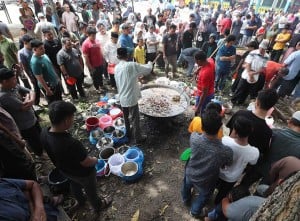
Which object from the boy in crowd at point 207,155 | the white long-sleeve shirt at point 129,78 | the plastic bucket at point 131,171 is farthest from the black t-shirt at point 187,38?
the boy in crowd at point 207,155

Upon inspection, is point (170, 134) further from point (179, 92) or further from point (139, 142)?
point (179, 92)

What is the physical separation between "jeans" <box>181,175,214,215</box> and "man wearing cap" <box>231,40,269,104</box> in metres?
4.27

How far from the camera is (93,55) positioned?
264 inches

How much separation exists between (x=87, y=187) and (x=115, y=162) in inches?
53.0

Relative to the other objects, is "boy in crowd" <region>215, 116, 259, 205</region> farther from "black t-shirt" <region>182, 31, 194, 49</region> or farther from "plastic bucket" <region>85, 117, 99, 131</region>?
"black t-shirt" <region>182, 31, 194, 49</region>

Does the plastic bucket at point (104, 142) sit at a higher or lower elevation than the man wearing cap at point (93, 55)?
lower

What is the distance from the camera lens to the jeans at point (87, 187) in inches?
120

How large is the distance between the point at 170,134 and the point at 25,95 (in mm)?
3619

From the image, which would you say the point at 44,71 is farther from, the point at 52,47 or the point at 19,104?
the point at 19,104

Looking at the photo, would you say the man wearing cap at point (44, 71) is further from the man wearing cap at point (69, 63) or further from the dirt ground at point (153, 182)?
the dirt ground at point (153, 182)

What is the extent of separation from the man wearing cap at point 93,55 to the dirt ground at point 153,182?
192 centimetres

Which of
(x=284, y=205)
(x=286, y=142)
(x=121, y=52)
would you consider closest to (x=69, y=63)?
(x=121, y=52)

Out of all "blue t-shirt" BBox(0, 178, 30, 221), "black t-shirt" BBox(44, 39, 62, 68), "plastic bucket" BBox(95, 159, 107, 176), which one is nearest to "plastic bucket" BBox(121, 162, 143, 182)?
"plastic bucket" BBox(95, 159, 107, 176)

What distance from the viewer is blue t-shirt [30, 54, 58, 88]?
16.0 feet
